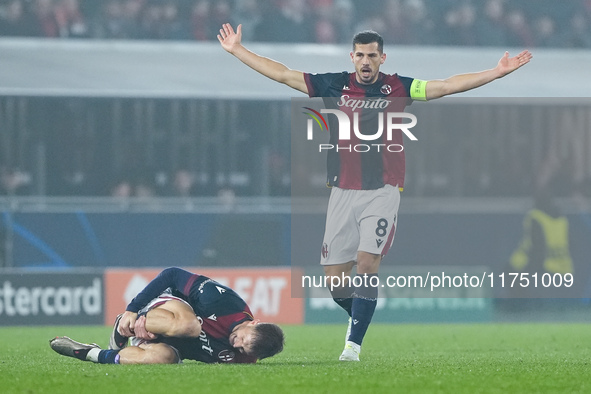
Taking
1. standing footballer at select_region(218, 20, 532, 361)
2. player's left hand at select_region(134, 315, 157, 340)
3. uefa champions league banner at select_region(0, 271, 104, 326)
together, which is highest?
standing footballer at select_region(218, 20, 532, 361)

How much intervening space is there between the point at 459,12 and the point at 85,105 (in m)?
6.60

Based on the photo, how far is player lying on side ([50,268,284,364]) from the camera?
6199mm

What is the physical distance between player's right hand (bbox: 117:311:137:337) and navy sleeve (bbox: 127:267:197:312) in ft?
0.16

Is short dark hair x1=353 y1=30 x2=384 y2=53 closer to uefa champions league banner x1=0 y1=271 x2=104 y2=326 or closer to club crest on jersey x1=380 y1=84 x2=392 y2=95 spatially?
club crest on jersey x1=380 y1=84 x2=392 y2=95

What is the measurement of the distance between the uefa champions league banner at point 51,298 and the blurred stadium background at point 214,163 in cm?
2

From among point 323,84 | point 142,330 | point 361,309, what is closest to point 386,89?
point 323,84

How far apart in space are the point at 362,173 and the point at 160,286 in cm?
170

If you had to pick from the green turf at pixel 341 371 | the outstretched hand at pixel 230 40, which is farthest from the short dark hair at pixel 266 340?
the outstretched hand at pixel 230 40

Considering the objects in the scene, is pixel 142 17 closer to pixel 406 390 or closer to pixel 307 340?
pixel 307 340

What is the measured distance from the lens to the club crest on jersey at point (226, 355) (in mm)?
6633

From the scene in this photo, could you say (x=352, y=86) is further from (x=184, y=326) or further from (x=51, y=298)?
(x=51, y=298)

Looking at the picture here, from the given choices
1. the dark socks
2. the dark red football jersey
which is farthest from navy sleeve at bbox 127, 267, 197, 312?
the dark red football jersey

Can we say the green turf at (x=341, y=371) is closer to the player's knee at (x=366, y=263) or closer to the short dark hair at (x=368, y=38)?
the player's knee at (x=366, y=263)

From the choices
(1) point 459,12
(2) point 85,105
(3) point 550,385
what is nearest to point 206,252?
(2) point 85,105
